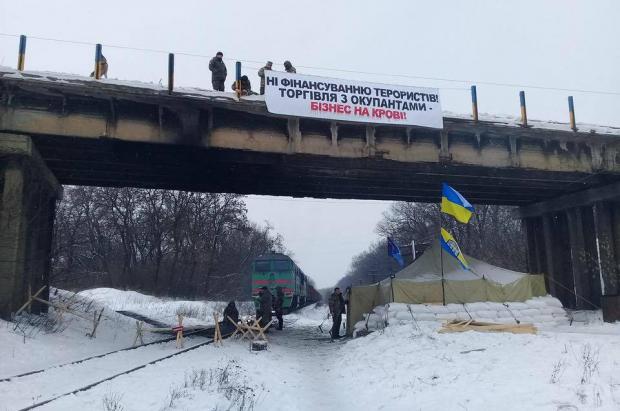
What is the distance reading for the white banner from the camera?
1825cm

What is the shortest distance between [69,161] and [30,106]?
12.0 ft

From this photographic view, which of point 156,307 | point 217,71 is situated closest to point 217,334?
point 217,71

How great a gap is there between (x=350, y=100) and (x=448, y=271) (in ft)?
25.0

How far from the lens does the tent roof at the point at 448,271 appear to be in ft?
66.5

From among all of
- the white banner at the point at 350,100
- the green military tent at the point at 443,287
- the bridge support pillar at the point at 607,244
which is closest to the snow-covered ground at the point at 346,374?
the green military tent at the point at 443,287

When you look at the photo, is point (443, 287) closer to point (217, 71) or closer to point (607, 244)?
point (607, 244)

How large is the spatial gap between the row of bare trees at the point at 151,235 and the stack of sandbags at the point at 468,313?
33966 millimetres

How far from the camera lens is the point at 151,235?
53906 mm

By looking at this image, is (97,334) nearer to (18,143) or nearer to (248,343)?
(248,343)

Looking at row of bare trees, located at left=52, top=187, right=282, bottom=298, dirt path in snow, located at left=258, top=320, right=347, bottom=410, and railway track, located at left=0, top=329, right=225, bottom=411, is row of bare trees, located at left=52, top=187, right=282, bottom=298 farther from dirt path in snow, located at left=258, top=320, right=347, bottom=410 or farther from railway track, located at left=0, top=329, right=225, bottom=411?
railway track, located at left=0, top=329, right=225, bottom=411

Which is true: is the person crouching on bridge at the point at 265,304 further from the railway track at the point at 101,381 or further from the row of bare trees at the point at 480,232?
the row of bare trees at the point at 480,232

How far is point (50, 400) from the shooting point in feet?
27.5

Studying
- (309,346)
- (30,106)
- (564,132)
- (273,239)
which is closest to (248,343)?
(309,346)

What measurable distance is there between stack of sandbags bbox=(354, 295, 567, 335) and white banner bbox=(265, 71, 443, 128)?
6.61m
